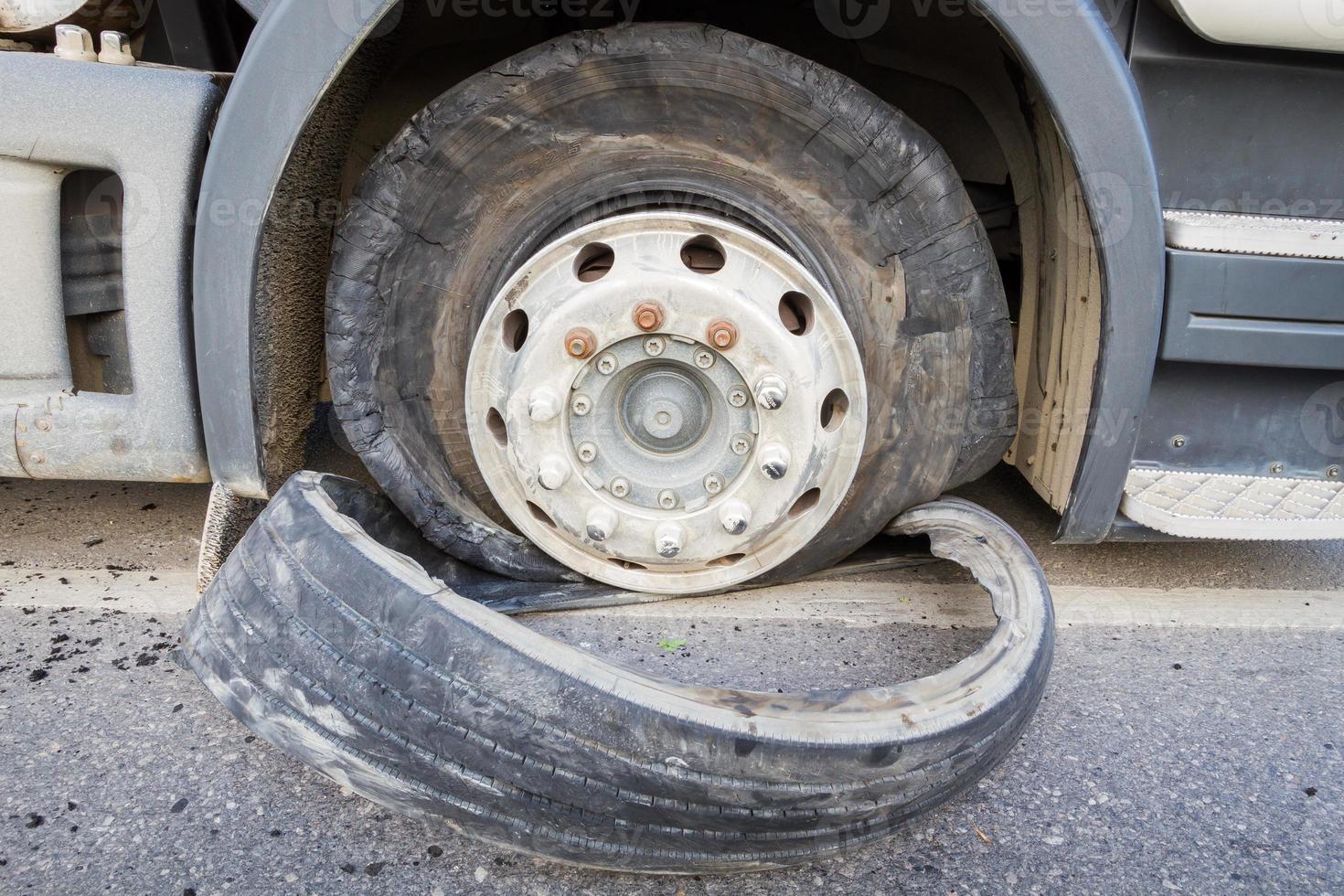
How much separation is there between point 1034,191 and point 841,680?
969 millimetres

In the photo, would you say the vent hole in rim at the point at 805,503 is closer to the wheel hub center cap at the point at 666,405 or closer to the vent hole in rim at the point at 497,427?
the wheel hub center cap at the point at 666,405

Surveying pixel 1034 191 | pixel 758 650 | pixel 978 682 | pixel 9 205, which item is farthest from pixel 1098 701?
pixel 9 205

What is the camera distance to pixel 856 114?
135cm

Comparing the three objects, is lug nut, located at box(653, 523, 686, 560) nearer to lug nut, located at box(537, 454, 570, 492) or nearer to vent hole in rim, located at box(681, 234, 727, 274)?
lug nut, located at box(537, 454, 570, 492)

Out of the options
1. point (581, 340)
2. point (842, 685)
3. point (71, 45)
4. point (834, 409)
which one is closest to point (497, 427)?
point (581, 340)

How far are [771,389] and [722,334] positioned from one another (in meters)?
0.12

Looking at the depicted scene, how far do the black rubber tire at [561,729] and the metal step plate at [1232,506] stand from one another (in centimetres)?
41

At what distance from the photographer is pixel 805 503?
150 centimetres

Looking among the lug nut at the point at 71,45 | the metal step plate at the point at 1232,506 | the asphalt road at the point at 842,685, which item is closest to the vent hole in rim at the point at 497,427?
the asphalt road at the point at 842,685

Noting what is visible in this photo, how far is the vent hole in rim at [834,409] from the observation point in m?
1.42

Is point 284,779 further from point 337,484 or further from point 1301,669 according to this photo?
point 1301,669

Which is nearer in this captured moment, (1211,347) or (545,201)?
(1211,347)

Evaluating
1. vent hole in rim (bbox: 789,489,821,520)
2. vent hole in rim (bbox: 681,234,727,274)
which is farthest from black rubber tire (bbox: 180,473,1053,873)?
vent hole in rim (bbox: 681,234,727,274)

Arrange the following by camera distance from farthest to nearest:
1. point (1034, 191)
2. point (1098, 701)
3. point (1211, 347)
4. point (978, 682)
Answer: point (1034, 191)
point (1098, 701)
point (1211, 347)
point (978, 682)
